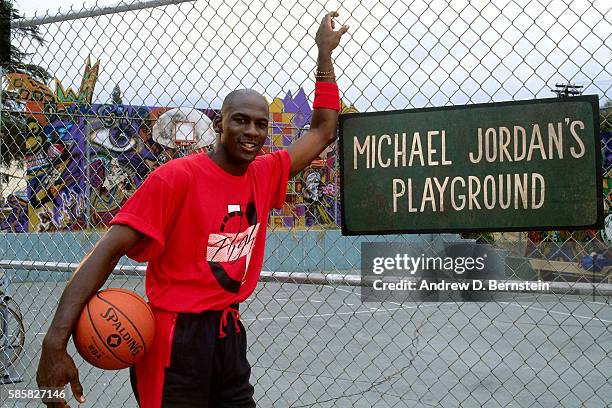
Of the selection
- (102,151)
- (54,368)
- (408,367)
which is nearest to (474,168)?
(54,368)

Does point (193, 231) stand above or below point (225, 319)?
above

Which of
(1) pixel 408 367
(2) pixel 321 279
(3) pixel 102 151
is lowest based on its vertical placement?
(1) pixel 408 367

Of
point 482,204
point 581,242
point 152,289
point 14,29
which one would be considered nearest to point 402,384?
point 482,204

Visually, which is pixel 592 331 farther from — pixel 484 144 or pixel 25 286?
pixel 25 286

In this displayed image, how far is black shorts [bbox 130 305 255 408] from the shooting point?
2.53 m

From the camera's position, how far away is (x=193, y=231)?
257 cm

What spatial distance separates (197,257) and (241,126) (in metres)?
0.61

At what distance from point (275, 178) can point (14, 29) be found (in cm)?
247

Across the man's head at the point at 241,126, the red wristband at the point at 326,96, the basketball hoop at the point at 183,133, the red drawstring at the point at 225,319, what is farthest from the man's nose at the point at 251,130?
the basketball hoop at the point at 183,133

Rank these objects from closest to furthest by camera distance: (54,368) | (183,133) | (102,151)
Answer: (54,368)
(183,133)
(102,151)

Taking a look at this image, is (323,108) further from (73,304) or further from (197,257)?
(73,304)

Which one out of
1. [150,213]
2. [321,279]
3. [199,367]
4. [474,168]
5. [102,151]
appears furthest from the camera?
[102,151]

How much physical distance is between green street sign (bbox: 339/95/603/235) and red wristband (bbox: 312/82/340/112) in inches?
4.4

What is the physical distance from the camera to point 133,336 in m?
2.40
